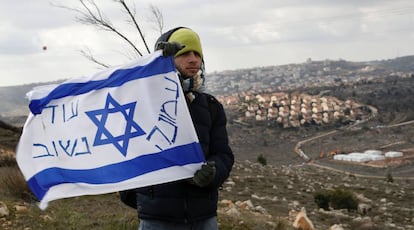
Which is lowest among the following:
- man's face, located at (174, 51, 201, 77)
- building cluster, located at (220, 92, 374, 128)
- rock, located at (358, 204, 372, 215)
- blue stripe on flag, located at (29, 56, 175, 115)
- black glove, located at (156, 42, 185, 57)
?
building cluster, located at (220, 92, 374, 128)

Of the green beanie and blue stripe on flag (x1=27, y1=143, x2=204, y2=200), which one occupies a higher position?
the green beanie

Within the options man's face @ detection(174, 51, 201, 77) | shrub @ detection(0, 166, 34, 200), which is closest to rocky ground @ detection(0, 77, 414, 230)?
shrub @ detection(0, 166, 34, 200)

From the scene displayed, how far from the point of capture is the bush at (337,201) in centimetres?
1327

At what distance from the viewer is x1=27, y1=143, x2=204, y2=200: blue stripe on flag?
2.77m

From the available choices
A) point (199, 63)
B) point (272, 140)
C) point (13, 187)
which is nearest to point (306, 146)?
point (272, 140)

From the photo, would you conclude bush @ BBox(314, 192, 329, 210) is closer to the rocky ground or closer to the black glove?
the rocky ground

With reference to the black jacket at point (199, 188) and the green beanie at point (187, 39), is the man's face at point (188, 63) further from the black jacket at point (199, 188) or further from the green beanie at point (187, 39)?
the black jacket at point (199, 188)

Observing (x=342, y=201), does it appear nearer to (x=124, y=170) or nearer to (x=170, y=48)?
(x=124, y=170)

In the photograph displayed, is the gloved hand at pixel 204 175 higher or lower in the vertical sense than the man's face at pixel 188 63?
lower

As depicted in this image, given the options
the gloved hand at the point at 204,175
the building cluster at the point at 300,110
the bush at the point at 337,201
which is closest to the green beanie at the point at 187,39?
the gloved hand at the point at 204,175

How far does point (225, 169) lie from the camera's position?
2797 millimetres

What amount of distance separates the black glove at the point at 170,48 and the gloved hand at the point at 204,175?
0.59m

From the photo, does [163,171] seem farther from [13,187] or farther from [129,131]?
[13,187]

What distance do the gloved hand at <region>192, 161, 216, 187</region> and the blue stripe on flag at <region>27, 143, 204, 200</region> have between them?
8cm
